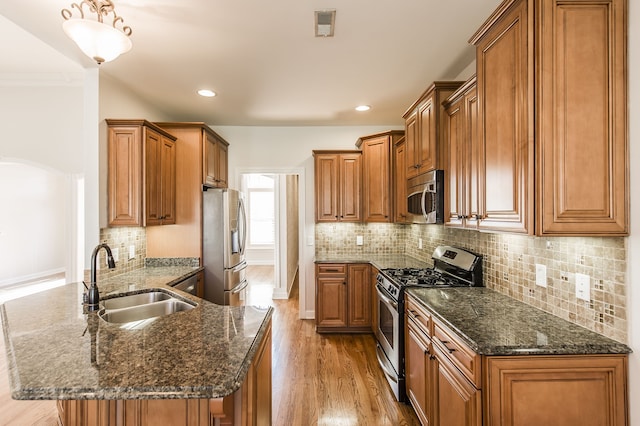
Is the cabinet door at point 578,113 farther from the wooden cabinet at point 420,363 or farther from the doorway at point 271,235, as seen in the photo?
the doorway at point 271,235

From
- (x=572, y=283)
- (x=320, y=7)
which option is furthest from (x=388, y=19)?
(x=572, y=283)

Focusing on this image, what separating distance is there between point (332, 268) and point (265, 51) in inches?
98.0

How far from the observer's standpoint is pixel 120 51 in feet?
5.45

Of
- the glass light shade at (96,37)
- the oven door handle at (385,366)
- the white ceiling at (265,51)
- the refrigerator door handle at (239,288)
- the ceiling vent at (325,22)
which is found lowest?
the oven door handle at (385,366)

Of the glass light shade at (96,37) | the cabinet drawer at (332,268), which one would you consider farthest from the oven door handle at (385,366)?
the glass light shade at (96,37)

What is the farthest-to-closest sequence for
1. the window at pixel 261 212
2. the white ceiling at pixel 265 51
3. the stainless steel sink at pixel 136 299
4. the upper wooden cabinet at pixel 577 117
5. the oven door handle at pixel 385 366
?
the window at pixel 261 212 < the oven door handle at pixel 385 366 < the stainless steel sink at pixel 136 299 < the white ceiling at pixel 265 51 < the upper wooden cabinet at pixel 577 117

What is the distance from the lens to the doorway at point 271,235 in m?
5.65

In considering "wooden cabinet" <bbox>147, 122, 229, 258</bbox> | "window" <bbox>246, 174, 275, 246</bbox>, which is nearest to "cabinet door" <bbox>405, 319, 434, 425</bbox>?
"wooden cabinet" <bbox>147, 122, 229, 258</bbox>

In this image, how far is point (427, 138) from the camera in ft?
8.44

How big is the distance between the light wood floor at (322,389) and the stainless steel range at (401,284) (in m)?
0.18

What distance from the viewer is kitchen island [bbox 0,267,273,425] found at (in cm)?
97

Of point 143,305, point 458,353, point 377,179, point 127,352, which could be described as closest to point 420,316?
point 458,353

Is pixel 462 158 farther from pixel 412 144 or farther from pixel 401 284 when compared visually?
pixel 401 284

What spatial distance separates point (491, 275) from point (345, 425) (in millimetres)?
1513
